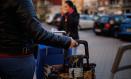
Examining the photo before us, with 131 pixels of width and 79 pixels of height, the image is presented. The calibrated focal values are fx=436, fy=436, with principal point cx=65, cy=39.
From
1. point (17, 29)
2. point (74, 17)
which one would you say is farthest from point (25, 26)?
point (74, 17)

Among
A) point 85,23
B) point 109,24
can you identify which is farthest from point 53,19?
point 109,24

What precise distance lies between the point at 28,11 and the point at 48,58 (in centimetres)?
224

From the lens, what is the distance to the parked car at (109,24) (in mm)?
25562

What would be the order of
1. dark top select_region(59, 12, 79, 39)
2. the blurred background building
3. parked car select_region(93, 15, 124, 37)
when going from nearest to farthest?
1. dark top select_region(59, 12, 79, 39)
2. parked car select_region(93, 15, 124, 37)
3. the blurred background building

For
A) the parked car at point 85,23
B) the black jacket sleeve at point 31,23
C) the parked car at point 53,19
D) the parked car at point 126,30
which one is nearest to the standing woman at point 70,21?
the black jacket sleeve at point 31,23

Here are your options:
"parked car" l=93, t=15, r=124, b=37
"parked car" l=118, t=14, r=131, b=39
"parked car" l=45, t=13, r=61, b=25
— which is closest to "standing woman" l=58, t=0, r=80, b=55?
"parked car" l=118, t=14, r=131, b=39

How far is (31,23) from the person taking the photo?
11.0 ft

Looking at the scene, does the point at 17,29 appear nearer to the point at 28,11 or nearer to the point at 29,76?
the point at 28,11

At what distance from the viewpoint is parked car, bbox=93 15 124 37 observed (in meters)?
25.6

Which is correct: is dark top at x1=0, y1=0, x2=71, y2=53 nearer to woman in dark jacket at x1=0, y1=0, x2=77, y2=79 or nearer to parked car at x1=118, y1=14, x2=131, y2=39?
woman in dark jacket at x1=0, y1=0, x2=77, y2=79

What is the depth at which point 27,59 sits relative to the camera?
343 cm

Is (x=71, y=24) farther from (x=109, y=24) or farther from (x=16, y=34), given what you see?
(x=109, y=24)

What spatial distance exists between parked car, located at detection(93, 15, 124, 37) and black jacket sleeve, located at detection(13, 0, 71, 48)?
2190 centimetres

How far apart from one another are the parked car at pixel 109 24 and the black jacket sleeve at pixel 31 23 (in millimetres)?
21896
